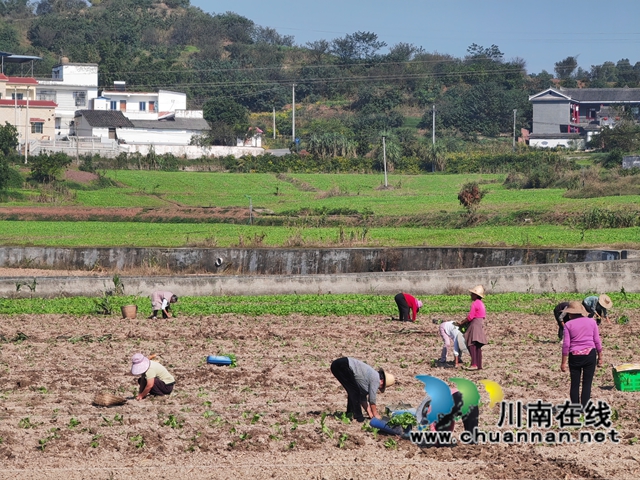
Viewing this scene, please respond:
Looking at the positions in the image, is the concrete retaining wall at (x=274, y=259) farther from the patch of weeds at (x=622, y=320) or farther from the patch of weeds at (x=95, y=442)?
the patch of weeds at (x=95, y=442)

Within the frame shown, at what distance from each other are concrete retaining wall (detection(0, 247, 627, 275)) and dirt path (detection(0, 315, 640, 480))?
919cm

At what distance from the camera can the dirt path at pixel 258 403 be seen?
11062 mm

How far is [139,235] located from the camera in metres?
39.1

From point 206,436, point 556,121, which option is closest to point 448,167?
point 556,121

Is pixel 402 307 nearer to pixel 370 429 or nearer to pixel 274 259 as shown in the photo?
pixel 370 429

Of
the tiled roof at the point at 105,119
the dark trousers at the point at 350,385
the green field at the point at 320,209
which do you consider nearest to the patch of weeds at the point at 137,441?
the dark trousers at the point at 350,385

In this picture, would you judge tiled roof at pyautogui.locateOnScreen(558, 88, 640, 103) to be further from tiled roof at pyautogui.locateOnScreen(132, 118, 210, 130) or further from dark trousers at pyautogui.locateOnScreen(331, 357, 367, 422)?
dark trousers at pyautogui.locateOnScreen(331, 357, 367, 422)

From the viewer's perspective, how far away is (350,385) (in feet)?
41.2

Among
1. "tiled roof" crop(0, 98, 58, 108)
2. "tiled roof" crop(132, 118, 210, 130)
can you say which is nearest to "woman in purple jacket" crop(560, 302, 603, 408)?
"tiled roof" crop(0, 98, 58, 108)

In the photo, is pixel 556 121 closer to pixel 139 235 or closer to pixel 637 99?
pixel 637 99

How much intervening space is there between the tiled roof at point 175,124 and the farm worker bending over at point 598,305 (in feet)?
230

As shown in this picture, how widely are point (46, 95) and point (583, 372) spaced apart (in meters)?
85.9

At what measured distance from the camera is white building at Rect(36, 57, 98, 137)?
90.1 metres

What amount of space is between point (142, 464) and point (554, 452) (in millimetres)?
4908
